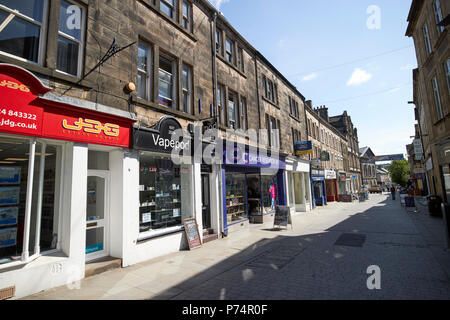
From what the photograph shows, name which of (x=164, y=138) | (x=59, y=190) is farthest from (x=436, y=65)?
(x=59, y=190)

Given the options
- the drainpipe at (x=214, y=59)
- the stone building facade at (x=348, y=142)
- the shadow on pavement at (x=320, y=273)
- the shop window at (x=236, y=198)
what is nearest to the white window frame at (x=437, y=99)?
the shadow on pavement at (x=320, y=273)

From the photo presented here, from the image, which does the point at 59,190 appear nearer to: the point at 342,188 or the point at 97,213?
the point at 97,213

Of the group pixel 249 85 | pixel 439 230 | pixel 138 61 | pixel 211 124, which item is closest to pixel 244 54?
pixel 249 85

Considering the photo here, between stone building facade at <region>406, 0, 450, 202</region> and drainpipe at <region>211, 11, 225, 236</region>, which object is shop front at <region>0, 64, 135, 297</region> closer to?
drainpipe at <region>211, 11, 225, 236</region>

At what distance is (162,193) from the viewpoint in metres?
7.96

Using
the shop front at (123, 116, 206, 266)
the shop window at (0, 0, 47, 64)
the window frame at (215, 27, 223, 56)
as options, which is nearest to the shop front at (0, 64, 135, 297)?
the shop front at (123, 116, 206, 266)

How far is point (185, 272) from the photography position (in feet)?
18.8

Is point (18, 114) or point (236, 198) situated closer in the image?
point (18, 114)

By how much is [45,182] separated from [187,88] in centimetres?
592

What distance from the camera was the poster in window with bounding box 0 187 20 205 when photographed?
15.4ft

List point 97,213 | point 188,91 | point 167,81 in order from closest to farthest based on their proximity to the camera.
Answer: point 97,213
point 167,81
point 188,91

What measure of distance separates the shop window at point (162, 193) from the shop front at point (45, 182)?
3.43ft

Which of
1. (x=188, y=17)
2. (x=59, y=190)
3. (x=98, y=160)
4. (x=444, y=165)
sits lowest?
(x=59, y=190)
